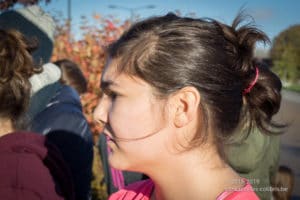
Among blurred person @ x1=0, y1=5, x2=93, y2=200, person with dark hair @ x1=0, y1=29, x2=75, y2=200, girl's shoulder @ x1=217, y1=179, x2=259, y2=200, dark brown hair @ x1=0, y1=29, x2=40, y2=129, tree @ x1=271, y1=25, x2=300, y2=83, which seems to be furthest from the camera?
tree @ x1=271, y1=25, x2=300, y2=83

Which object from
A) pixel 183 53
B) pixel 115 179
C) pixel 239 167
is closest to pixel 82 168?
pixel 115 179

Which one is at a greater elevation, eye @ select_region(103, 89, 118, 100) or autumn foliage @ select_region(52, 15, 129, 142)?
eye @ select_region(103, 89, 118, 100)

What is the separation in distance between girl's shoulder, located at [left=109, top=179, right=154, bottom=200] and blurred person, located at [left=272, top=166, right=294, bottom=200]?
1.42 metres

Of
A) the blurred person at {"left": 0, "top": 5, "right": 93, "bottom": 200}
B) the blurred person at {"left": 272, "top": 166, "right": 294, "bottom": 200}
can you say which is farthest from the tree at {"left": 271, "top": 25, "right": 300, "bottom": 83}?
the blurred person at {"left": 0, "top": 5, "right": 93, "bottom": 200}

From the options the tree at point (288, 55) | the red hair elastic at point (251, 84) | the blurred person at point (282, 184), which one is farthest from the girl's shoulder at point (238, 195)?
the tree at point (288, 55)

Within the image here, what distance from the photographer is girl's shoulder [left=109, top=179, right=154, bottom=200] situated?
168 centimetres

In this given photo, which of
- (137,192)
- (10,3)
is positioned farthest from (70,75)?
(137,192)

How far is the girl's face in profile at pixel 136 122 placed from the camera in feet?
4.80

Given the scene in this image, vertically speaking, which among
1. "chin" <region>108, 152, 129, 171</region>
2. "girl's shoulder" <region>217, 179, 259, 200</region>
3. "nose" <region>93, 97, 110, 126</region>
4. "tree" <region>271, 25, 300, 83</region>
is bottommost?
"tree" <region>271, 25, 300, 83</region>

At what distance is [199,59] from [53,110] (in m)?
1.50

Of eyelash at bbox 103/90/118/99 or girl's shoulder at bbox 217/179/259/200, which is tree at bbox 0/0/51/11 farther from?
girl's shoulder at bbox 217/179/259/200

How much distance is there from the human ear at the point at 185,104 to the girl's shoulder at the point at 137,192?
0.38 meters

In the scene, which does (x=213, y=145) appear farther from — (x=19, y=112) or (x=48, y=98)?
(x=48, y=98)

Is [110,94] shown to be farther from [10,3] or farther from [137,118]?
[10,3]
